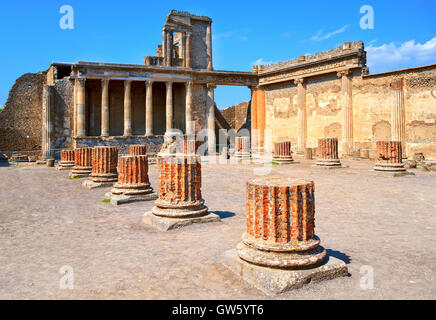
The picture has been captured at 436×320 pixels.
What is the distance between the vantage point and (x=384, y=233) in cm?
512

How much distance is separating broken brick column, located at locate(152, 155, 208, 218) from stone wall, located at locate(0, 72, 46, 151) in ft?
89.1

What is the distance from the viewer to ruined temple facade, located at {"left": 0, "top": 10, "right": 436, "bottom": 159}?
1803cm

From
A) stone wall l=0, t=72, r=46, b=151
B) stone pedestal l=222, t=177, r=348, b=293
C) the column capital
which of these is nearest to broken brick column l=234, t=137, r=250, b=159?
the column capital

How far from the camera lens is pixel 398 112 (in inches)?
703

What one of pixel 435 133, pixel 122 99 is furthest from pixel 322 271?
pixel 122 99

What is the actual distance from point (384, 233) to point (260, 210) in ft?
8.32

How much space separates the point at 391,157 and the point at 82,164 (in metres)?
11.4

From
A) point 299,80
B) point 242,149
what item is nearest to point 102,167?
point 242,149

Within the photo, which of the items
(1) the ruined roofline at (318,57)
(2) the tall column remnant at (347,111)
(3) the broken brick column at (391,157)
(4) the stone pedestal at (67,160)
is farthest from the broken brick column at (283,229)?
(1) the ruined roofline at (318,57)

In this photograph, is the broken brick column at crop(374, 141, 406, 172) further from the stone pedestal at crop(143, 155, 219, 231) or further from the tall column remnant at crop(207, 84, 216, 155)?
the tall column remnant at crop(207, 84, 216, 155)

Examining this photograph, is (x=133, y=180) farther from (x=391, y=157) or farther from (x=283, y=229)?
(x=391, y=157)

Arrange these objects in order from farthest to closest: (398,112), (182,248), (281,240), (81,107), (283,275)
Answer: (81,107), (398,112), (182,248), (281,240), (283,275)

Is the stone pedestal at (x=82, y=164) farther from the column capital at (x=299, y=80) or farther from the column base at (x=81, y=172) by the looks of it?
the column capital at (x=299, y=80)
